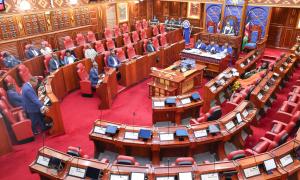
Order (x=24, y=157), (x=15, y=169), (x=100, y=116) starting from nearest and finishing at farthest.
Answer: (x=15, y=169) → (x=24, y=157) → (x=100, y=116)

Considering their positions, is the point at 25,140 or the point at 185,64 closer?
the point at 25,140

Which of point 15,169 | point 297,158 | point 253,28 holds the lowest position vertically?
point 15,169

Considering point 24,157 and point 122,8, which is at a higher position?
point 122,8

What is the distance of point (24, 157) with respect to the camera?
599cm

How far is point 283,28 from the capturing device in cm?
1359

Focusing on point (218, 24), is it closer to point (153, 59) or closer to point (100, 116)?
point (153, 59)

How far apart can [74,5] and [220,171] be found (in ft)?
40.6

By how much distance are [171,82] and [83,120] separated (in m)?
3.07

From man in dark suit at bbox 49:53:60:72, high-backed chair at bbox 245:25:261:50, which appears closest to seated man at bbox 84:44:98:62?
man in dark suit at bbox 49:53:60:72

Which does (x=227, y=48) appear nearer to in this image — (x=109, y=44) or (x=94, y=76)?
(x=109, y=44)

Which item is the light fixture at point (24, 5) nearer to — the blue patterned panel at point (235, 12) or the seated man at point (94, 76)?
the seated man at point (94, 76)

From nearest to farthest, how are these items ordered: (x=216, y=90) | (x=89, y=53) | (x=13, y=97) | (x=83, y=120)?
(x=13, y=97), (x=83, y=120), (x=216, y=90), (x=89, y=53)

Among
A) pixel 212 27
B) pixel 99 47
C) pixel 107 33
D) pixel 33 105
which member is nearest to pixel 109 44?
pixel 99 47

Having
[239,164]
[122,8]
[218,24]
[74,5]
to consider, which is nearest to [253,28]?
[218,24]
